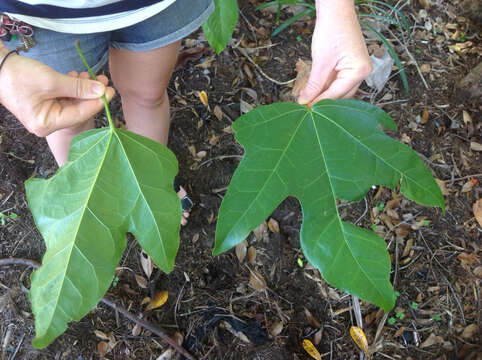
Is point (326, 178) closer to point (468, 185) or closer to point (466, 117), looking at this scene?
point (468, 185)

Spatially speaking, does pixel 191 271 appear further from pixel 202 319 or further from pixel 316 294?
pixel 316 294

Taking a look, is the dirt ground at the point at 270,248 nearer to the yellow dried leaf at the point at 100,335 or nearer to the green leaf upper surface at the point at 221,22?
the yellow dried leaf at the point at 100,335

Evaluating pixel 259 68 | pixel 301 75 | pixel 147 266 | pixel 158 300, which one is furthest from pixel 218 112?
pixel 158 300

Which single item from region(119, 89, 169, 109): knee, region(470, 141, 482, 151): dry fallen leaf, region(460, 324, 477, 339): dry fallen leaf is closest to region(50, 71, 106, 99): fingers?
region(119, 89, 169, 109): knee

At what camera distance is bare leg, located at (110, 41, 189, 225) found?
1403mm

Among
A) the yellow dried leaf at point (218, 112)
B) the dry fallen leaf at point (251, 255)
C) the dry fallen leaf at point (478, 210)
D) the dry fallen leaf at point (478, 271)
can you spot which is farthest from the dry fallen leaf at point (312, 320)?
the yellow dried leaf at point (218, 112)

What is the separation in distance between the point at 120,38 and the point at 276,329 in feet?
4.85

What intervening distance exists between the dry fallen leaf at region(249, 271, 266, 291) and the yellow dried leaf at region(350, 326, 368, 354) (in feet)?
1.61

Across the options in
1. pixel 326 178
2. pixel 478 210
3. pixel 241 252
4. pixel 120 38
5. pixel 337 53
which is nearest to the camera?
pixel 326 178

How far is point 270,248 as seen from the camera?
1999 millimetres

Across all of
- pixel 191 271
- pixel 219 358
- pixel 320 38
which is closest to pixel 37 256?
pixel 191 271

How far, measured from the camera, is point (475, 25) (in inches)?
106

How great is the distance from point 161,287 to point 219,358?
1.48ft

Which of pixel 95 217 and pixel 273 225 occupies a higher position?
pixel 95 217
